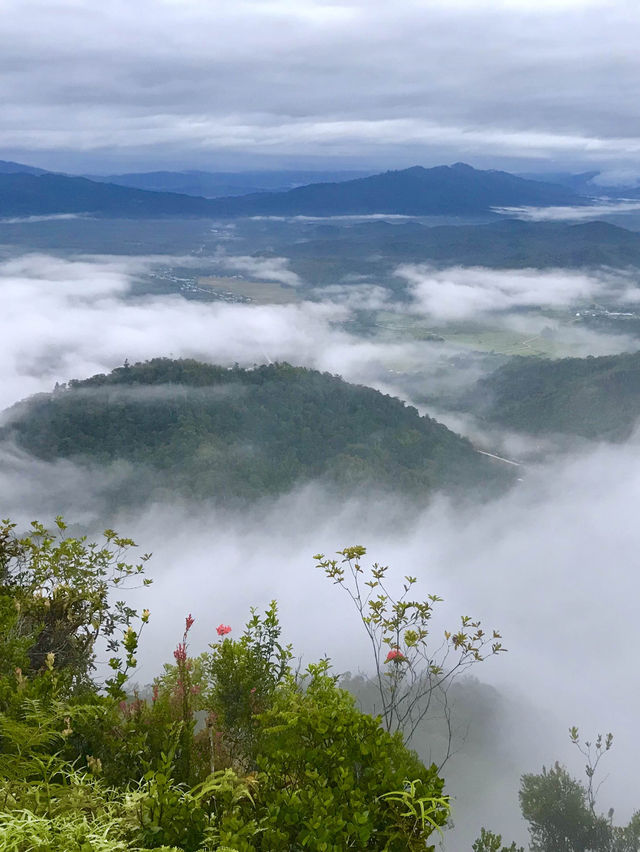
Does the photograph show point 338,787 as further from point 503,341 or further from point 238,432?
point 503,341

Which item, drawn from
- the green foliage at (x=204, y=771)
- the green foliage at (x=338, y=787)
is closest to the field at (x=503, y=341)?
the green foliage at (x=204, y=771)

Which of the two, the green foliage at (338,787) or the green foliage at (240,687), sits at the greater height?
the green foliage at (240,687)

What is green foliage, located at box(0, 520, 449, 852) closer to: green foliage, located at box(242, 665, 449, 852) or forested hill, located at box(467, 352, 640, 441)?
green foliage, located at box(242, 665, 449, 852)

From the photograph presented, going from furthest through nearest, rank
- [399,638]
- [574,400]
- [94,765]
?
[574,400]
[399,638]
[94,765]

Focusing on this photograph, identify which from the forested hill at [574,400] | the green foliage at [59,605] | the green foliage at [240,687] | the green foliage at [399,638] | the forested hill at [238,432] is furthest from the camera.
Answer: the forested hill at [574,400]

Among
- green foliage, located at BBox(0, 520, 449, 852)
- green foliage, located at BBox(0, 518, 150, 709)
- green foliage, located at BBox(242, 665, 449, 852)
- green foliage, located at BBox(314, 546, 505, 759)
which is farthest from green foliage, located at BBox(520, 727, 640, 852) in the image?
green foliage, located at BBox(242, 665, 449, 852)

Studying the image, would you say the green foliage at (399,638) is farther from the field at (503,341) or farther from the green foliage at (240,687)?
the field at (503,341)

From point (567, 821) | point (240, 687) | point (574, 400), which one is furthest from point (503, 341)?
point (240, 687)
